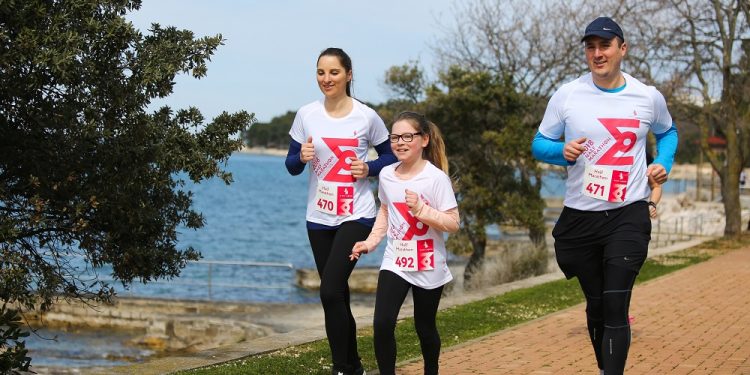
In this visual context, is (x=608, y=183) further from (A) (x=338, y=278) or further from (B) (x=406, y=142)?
(A) (x=338, y=278)

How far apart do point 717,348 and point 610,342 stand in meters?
3.70

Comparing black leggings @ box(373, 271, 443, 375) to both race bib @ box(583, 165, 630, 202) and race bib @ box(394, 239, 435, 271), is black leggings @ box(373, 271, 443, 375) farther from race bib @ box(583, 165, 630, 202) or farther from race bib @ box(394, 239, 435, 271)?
race bib @ box(583, 165, 630, 202)

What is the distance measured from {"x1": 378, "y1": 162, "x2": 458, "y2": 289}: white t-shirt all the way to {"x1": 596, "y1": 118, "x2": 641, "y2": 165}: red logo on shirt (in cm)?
94

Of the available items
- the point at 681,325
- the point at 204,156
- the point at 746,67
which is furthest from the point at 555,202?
the point at 204,156

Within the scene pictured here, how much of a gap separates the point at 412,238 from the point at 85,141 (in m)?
2.11

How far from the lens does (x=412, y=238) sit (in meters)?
6.32

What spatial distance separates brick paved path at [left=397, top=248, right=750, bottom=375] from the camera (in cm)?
838

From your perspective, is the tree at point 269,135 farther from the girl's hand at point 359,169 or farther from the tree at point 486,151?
the girl's hand at point 359,169

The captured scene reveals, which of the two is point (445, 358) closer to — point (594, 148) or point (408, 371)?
point (408, 371)

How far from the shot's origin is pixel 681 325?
36.4ft

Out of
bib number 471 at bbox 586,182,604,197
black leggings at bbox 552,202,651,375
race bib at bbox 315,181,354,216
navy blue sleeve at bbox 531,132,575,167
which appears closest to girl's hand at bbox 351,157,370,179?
race bib at bbox 315,181,354,216

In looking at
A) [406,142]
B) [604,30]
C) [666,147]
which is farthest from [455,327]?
[604,30]

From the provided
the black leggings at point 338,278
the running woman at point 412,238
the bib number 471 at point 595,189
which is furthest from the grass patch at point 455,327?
the bib number 471 at point 595,189

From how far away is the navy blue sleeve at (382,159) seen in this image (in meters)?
6.84
